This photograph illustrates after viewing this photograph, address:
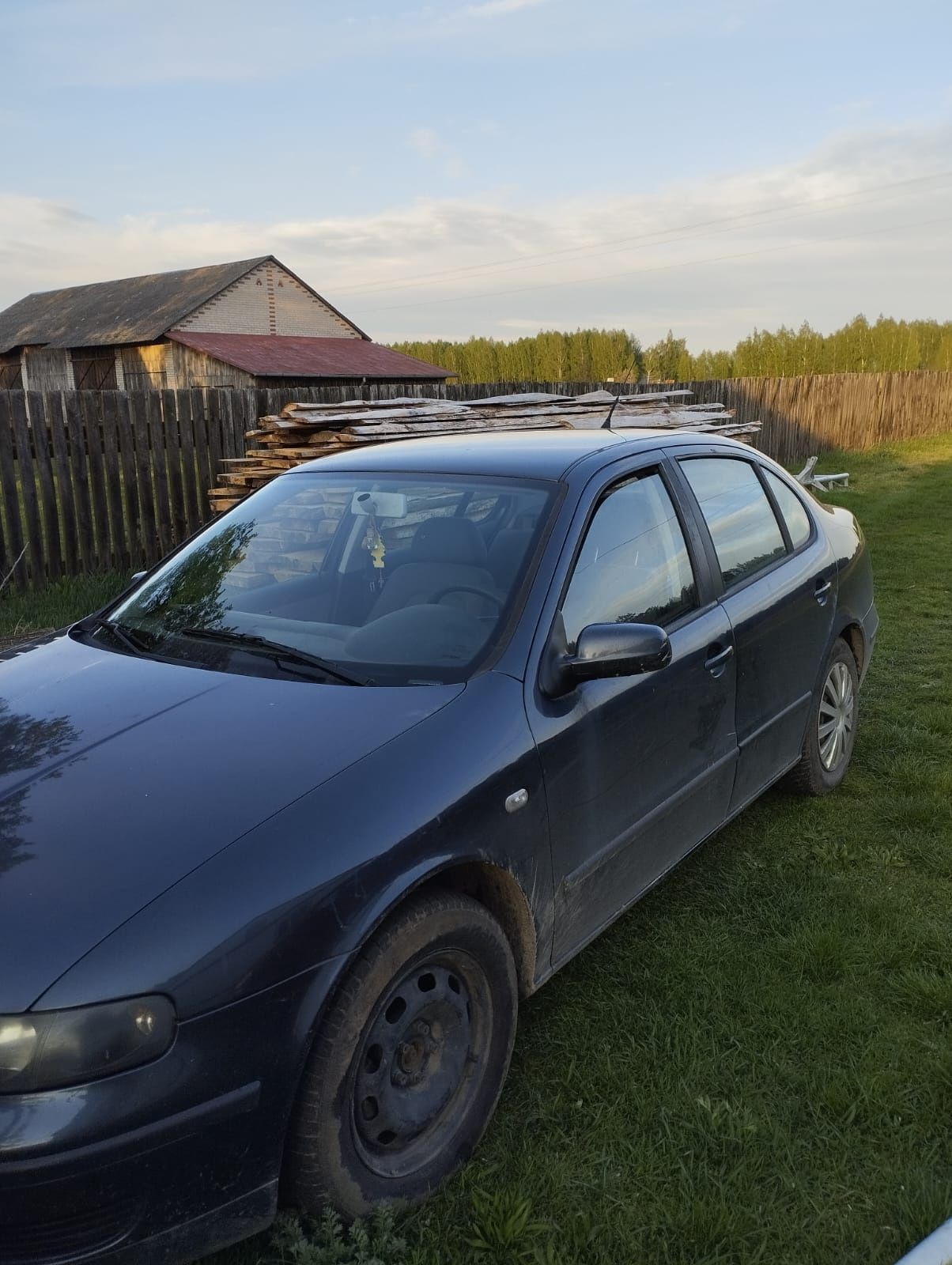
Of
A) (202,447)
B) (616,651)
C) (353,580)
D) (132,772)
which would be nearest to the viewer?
(132,772)

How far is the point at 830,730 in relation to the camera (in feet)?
14.6

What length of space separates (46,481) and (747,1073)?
7892mm

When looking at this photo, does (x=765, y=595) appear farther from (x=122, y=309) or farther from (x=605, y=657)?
(x=122, y=309)

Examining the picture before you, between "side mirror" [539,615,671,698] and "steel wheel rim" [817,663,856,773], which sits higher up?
"side mirror" [539,615,671,698]

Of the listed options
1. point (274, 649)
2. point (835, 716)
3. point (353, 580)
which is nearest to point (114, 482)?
point (353, 580)

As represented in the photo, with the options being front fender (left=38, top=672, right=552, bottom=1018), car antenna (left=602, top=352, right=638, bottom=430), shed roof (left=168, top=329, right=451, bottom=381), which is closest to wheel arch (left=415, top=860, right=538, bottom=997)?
front fender (left=38, top=672, right=552, bottom=1018)

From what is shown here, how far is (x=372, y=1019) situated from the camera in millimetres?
2066

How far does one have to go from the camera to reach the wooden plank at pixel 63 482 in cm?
877

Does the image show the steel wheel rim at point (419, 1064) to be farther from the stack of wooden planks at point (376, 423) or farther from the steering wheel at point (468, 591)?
the stack of wooden planks at point (376, 423)

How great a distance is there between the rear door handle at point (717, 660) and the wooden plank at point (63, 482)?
7160 millimetres

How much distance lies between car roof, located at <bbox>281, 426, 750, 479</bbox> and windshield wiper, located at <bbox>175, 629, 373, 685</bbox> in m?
0.82

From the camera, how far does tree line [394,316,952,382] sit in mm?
44625

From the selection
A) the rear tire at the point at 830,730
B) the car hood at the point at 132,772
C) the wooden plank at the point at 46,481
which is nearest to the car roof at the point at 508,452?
the car hood at the point at 132,772

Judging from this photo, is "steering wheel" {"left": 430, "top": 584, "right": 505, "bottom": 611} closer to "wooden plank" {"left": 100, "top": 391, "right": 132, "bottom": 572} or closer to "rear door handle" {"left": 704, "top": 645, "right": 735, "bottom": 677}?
"rear door handle" {"left": 704, "top": 645, "right": 735, "bottom": 677}
